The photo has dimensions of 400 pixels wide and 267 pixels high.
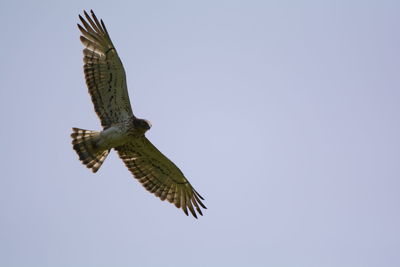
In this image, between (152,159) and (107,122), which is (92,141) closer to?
(107,122)

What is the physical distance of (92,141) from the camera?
596 inches

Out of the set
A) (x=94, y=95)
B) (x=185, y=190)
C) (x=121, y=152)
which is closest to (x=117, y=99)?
(x=94, y=95)

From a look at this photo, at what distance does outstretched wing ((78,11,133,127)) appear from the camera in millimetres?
14836

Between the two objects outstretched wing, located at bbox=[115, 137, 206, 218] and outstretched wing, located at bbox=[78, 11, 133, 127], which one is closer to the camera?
outstretched wing, located at bbox=[78, 11, 133, 127]

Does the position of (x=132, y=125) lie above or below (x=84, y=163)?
above

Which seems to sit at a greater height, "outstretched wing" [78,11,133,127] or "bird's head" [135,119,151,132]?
"outstretched wing" [78,11,133,127]

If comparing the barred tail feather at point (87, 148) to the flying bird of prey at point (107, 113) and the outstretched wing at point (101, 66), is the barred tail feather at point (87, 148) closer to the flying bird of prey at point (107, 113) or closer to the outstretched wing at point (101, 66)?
the flying bird of prey at point (107, 113)

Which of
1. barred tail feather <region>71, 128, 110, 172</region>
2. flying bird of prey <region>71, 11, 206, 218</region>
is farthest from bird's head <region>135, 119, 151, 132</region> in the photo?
barred tail feather <region>71, 128, 110, 172</region>

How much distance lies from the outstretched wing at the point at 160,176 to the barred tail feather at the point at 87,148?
0.78m

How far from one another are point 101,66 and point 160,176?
3075 mm

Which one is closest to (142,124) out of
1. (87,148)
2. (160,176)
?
(87,148)

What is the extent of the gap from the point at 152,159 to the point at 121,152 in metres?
0.73

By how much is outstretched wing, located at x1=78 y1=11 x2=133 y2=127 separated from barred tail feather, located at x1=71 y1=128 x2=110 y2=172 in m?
0.79

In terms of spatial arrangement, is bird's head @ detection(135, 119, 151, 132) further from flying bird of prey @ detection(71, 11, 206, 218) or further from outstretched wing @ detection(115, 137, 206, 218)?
outstretched wing @ detection(115, 137, 206, 218)
